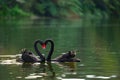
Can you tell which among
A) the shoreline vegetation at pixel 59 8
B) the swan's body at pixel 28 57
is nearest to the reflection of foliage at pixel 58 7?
the shoreline vegetation at pixel 59 8

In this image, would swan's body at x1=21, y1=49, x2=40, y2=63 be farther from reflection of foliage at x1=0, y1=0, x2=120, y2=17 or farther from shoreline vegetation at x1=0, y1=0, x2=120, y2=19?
reflection of foliage at x1=0, y1=0, x2=120, y2=17

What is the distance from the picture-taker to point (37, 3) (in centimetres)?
10075

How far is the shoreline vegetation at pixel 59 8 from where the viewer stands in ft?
306

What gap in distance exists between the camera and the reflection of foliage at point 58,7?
93.1 m

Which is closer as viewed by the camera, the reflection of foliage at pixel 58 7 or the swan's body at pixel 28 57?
the swan's body at pixel 28 57

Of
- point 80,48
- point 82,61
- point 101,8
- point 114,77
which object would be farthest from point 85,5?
point 114,77

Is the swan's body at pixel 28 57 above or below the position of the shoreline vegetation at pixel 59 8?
below

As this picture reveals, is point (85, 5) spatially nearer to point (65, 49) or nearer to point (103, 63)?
point (65, 49)

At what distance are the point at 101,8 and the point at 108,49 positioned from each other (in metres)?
67.4

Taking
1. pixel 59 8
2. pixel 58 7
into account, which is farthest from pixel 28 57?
pixel 59 8

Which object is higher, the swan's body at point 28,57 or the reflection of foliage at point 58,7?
the reflection of foliage at point 58,7

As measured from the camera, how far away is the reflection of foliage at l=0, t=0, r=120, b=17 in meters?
93.1

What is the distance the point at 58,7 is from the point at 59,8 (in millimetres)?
497

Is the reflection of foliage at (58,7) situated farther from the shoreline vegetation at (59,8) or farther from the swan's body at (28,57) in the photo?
the swan's body at (28,57)
